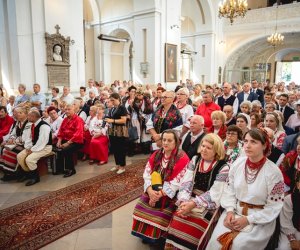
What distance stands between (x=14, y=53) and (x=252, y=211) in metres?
7.89

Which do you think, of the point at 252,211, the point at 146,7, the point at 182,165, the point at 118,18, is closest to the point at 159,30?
the point at 146,7

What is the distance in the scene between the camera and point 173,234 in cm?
239

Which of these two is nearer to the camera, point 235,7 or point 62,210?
point 62,210

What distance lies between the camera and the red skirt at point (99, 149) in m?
5.44

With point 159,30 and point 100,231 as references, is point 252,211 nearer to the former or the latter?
point 100,231

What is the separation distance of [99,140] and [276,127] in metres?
3.41

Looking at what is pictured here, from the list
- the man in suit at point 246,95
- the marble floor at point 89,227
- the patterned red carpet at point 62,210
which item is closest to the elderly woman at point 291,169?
the marble floor at point 89,227

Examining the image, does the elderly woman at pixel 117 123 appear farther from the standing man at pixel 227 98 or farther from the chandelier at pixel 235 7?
the chandelier at pixel 235 7

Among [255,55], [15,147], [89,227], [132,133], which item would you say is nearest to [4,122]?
[15,147]

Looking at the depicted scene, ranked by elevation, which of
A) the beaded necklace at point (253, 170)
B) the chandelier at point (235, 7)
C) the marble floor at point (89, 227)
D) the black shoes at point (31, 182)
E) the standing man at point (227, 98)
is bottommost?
the marble floor at point (89, 227)

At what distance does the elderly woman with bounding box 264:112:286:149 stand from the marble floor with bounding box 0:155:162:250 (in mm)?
2174

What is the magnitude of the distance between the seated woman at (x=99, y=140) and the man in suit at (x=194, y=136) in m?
2.40

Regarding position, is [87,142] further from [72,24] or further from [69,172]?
[72,24]

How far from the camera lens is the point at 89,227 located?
3.13 meters
